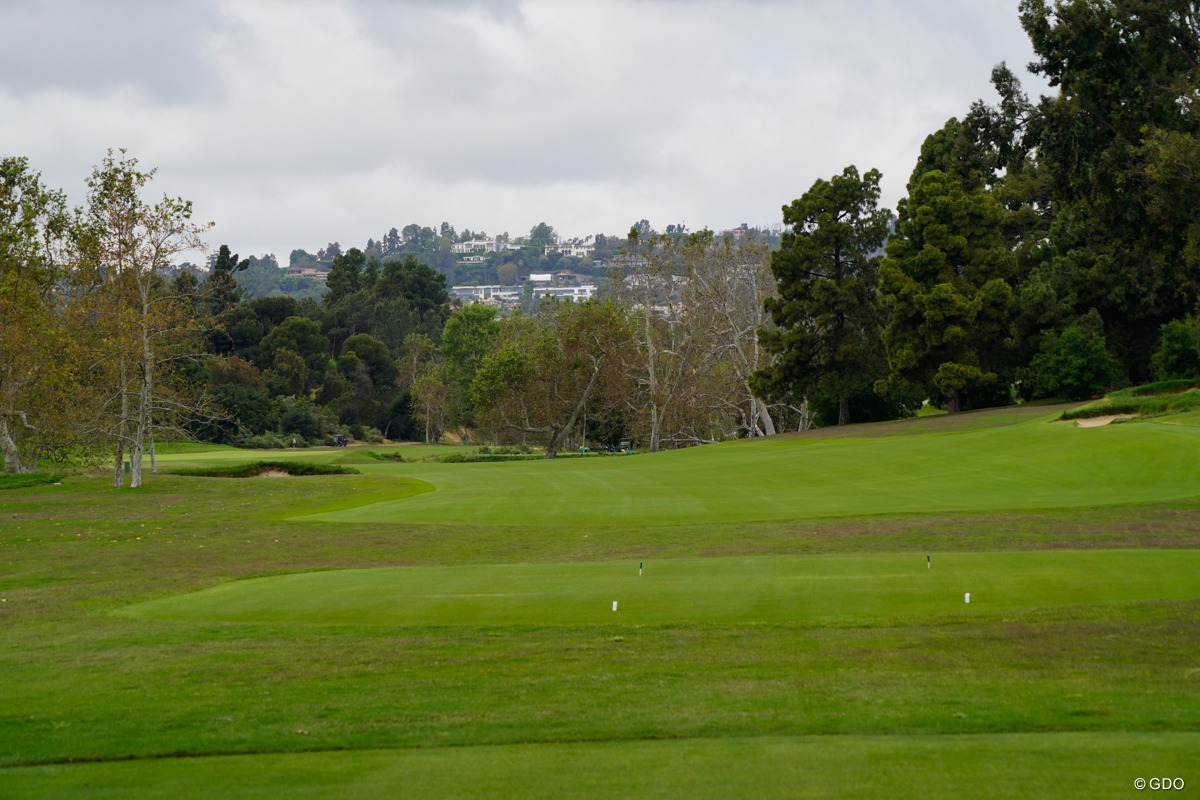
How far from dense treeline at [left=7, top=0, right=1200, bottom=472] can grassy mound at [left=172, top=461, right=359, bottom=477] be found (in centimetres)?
263

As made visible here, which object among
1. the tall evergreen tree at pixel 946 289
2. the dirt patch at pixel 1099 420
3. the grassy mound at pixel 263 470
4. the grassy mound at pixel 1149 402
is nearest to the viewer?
the grassy mound at pixel 1149 402

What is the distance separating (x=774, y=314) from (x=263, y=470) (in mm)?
A: 31878

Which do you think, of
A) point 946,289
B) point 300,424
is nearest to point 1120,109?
point 946,289

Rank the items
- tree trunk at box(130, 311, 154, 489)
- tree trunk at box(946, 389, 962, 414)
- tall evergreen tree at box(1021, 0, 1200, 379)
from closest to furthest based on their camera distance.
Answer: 1. tall evergreen tree at box(1021, 0, 1200, 379)
2. tree trunk at box(130, 311, 154, 489)
3. tree trunk at box(946, 389, 962, 414)

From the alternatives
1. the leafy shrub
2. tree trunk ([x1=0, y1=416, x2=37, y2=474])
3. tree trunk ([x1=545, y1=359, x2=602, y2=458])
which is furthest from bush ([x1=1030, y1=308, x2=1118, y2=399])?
the leafy shrub

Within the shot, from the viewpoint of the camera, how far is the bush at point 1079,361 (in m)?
53.5

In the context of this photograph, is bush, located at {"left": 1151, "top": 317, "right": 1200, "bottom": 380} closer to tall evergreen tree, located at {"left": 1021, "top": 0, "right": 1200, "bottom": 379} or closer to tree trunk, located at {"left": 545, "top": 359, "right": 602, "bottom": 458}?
tall evergreen tree, located at {"left": 1021, "top": 0, "right": 1200, "bottom": 379}

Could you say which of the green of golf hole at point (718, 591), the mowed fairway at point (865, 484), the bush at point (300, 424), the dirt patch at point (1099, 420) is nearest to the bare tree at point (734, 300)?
the mowed fairway at point (865, 484)

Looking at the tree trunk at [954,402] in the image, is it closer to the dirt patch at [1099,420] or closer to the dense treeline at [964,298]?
the dense treeline at [964,298]

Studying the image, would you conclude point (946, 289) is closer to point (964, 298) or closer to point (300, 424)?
point (964, 298)

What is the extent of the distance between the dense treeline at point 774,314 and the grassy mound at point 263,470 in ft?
8.63

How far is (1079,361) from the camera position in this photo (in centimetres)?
5334

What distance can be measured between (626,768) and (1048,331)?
176 feet

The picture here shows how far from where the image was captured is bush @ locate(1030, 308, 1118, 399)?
53531mm
